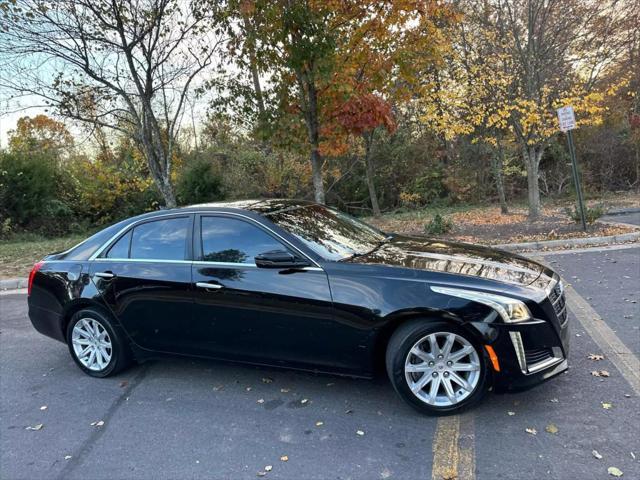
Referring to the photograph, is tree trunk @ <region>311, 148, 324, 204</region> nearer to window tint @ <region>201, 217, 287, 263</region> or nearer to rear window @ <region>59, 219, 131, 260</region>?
rear window @ <region>59, 219, 131, 260</region>

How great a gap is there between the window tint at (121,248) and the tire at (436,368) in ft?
8.34

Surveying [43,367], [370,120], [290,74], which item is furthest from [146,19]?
[43,367]

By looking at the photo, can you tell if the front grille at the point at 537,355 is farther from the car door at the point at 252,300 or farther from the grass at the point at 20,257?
the grass at the point at 20,257

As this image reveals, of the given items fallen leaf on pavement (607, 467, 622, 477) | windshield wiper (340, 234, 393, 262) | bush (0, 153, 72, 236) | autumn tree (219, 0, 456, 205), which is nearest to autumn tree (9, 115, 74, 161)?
bush (0, 153, 72, 236)

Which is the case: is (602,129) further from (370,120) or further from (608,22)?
(370,120)

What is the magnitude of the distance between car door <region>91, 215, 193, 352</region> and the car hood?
1.47 m

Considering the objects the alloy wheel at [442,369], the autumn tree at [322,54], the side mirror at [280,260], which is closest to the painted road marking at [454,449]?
the alloy wheel at [442,369]

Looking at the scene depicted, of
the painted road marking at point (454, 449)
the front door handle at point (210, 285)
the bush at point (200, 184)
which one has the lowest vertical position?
the painted road marking at point (454, 449)

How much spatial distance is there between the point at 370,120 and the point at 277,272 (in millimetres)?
6605

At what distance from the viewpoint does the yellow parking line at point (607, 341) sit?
3.63 metres

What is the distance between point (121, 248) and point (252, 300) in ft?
4.91

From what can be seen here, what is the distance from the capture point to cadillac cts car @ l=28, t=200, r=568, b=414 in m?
3.17

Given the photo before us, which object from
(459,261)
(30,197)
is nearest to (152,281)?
Answer: (459,261)

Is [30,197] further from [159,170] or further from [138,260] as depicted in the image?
[138,260]
